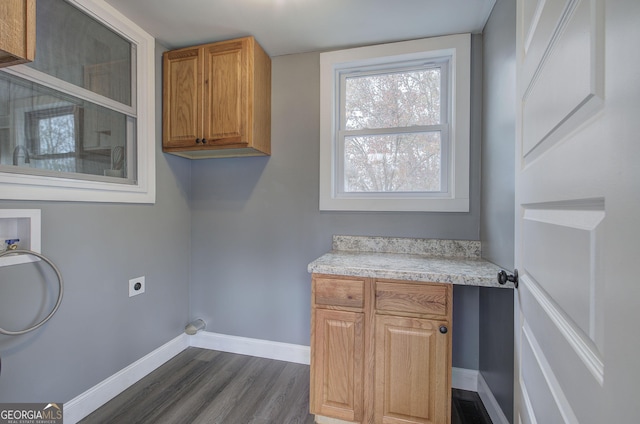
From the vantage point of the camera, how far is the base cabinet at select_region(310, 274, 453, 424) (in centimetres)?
130

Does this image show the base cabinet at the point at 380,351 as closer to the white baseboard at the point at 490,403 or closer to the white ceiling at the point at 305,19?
the white baseboard at the point at 490,403

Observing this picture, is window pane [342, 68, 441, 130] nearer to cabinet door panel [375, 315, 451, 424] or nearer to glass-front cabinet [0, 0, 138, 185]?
cabinet door panel [375, 315, 451, 424]

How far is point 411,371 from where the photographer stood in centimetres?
133

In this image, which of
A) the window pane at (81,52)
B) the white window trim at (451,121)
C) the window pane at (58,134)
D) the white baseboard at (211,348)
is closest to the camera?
the window pane at (58,134)

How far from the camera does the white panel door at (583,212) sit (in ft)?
1.11

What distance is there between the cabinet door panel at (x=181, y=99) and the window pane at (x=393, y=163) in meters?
1.16

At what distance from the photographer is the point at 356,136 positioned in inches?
80.4

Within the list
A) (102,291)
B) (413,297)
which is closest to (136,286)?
(102,291)

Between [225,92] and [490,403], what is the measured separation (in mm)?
2606

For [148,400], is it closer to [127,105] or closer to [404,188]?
[127,105]

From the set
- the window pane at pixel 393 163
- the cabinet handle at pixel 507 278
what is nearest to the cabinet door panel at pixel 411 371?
the cabinet handle at pixel 507 278

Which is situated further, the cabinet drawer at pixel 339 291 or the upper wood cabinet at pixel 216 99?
the upper wood cabinet at pixel 216 99

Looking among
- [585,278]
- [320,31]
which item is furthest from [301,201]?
[585,278]

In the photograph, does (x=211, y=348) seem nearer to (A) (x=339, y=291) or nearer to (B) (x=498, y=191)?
(A) (x=339, y=291)
